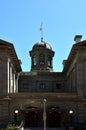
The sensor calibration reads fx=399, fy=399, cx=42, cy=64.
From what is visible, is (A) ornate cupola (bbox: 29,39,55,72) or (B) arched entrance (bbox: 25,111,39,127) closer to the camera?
(B) arched entrance (bbox: 25,111,39,127)

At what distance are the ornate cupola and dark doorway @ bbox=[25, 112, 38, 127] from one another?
2568cm

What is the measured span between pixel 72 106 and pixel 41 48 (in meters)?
30.0

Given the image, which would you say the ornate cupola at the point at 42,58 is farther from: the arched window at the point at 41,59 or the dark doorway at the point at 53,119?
the dark doorway at the point at 53,119

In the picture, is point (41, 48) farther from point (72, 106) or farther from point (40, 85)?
point (72, 106)

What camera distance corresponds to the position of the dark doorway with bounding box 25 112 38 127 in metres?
60.0

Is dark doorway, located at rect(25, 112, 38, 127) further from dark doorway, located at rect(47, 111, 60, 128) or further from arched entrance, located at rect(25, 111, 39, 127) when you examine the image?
dark doorway, located at rect(47, 111, 60, 128)

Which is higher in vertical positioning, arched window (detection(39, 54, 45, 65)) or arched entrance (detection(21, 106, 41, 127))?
arched window (detection(39, 54, 45, 65))

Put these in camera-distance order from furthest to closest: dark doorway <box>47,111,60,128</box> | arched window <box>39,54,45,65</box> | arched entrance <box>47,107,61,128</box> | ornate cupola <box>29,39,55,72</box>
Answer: arched window <box>39,54,45,65</box> < ornate cupola <box>29,39,55,72</box> < dark doorway <box>47,111,60,128</box> < arched entrance <box>47,107,61,128</box>

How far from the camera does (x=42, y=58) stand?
86625 mm

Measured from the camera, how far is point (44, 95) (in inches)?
2302

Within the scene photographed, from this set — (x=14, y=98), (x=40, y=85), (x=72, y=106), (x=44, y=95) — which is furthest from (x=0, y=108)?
(x=40, y=85)

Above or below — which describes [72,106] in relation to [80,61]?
below

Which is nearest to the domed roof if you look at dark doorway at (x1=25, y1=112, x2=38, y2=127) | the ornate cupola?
the ornate cupola

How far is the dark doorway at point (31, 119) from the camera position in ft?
197
